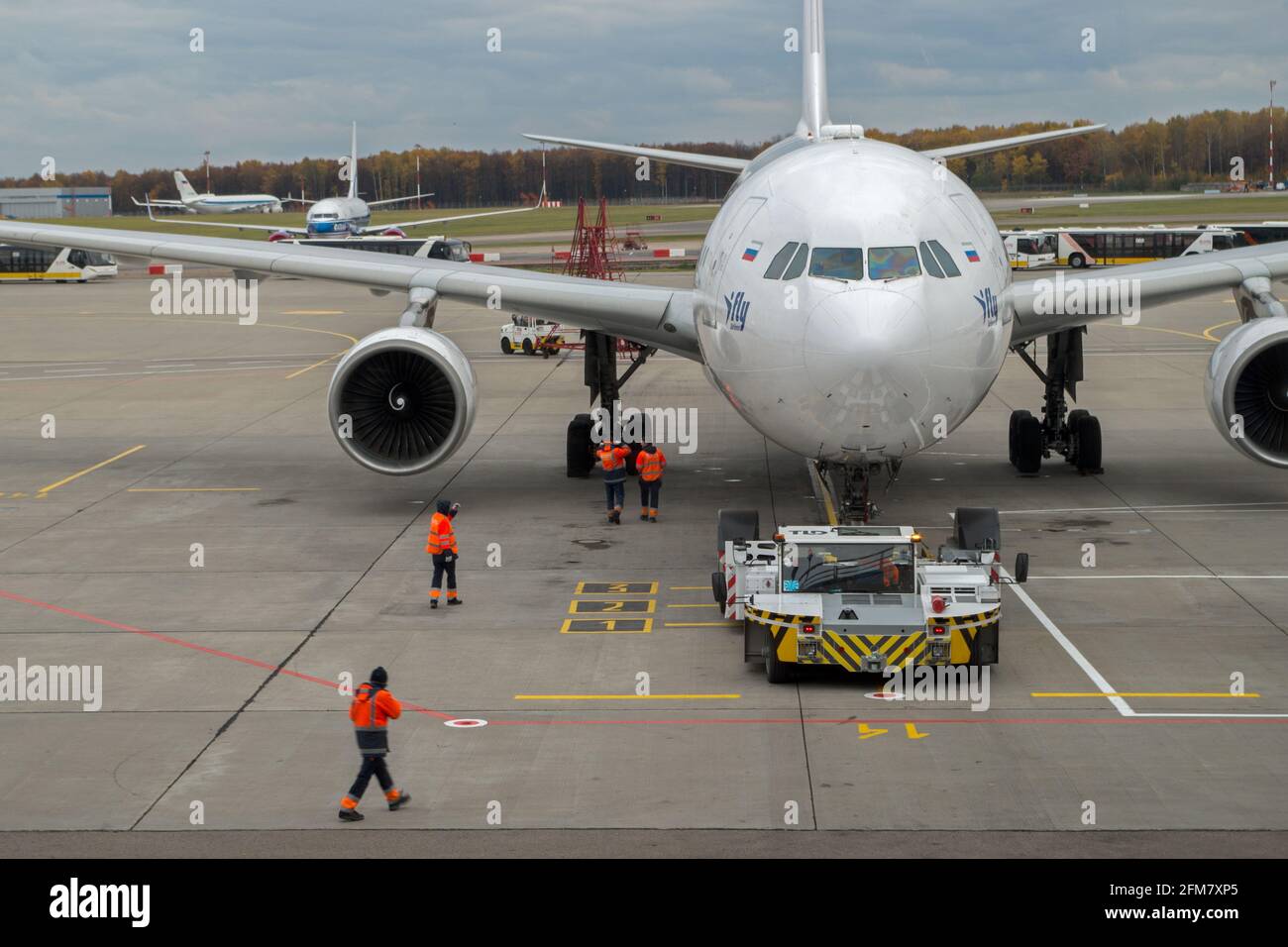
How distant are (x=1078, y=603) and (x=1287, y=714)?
4.29 metres

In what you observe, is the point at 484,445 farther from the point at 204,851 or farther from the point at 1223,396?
the point at 204,851

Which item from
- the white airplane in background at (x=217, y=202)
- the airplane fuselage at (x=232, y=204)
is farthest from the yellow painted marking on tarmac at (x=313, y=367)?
the airplane fuselage at (x=232, y=204)

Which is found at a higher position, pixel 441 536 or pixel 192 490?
pixel 441 536

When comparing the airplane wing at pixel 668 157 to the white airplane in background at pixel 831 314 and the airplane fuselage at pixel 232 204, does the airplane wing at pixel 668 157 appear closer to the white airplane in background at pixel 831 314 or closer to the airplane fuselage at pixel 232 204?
the white airplane in background at pixel 831 314

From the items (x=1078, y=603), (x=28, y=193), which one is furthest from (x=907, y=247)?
(x=28, y=193)

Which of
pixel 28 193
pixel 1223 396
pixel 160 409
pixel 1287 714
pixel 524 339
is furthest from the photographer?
pixel 28 193

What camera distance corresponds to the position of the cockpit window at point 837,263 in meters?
17.2

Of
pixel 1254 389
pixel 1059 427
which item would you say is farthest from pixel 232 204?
pixel 1254 389

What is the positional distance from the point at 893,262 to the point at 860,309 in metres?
0.90

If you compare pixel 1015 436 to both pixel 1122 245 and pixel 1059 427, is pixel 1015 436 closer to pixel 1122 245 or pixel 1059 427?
pixel 1059 427

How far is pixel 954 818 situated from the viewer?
38.0 feet

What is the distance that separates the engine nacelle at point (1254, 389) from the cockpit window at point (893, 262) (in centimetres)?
715

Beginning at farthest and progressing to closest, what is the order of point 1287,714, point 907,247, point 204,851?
point 907,247, point 1287,714, point 204,851

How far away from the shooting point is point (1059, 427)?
27.3 meters
